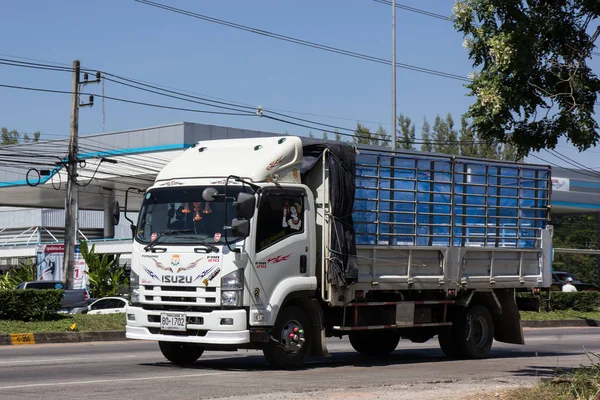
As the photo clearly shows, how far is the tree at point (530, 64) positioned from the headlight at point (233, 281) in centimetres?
377

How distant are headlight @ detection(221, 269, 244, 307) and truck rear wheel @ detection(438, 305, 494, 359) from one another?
5.08 metres

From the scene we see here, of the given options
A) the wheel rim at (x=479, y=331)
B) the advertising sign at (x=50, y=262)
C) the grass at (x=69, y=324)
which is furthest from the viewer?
the advertising sign at (x=50, y=262)

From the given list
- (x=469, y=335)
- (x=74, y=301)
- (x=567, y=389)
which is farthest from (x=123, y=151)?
(x=567, y=389)

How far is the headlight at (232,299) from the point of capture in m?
13.1

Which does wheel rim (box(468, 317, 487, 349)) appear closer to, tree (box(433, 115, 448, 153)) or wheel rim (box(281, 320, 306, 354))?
wheel rim (box(281, 320, 306, 354))

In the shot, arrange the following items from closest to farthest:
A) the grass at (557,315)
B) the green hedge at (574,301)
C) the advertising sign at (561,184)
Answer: the grass at (557,315) < the green hedge at (574,301) < the advertising sign at (561,184)

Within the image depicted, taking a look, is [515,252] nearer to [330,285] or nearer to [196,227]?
[330,285]

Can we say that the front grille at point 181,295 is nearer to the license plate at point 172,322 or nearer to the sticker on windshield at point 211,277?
the sticker on windshield at point 211,277

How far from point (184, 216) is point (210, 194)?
615 millimetres

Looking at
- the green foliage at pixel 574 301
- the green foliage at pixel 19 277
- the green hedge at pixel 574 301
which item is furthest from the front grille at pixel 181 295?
the green foliage at pixel 19 277

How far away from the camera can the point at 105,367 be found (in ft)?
46.3

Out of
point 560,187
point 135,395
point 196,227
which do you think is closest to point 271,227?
point 196,227

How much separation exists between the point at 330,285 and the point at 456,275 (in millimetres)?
2961

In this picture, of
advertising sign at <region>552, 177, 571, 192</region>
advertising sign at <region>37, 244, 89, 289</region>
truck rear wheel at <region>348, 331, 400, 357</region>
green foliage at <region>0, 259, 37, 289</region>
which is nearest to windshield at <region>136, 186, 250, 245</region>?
truck rear wheel at <region>348, 331, 400, 357</region>
